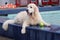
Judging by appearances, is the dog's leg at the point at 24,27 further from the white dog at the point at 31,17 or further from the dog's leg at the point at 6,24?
the dog's leg at the point at 6,24

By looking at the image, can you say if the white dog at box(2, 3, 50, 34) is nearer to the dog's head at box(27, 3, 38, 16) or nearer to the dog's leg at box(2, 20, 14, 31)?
the dog's head at box(27, 3, 38, 16)

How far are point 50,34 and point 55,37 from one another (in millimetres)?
143

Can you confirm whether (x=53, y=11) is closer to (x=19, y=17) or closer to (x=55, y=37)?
(x=19, y=17)

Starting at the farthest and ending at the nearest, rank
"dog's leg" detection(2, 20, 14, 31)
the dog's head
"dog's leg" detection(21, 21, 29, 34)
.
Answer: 1. "dog's leg" detection(2, 20, 14, 31)
2. "dog's leg" detection(21, 21, 29, 34)
3. the dog's head

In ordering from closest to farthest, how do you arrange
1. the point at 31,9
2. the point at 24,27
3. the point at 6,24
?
the point at 31,9
the point at 24,27
the point at 6,24

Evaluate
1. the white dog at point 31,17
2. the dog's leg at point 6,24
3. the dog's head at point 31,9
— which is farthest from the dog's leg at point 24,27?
the dog's leg at point 6,24

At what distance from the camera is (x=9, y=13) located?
8.99 meters

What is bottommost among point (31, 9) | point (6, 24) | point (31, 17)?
point (6, 24)

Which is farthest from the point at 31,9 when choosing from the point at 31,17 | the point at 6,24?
the point at 6,24

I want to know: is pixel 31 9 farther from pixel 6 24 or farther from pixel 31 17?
pixel 6 24

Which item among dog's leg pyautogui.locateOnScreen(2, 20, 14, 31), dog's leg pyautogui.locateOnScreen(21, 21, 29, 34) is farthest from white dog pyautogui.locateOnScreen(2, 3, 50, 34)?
dog's leg pyautogui.locateOnScreen(2, 20, 14, 31)

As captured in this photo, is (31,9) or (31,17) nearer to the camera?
(31,9)

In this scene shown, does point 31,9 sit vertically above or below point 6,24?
above

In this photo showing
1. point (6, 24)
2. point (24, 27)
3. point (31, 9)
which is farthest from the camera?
point (6, 24)
